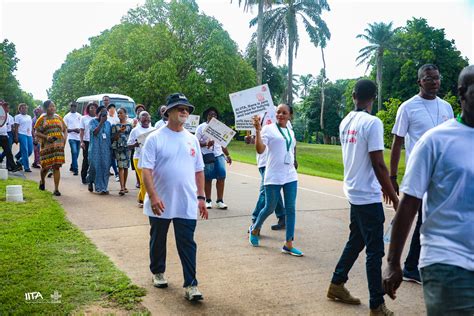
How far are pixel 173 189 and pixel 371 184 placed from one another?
1797 millimetres

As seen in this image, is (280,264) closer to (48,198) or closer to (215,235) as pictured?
(215,235)

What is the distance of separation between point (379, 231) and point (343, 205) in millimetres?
5810

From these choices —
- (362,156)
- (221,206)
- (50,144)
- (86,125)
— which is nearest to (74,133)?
(86,125)

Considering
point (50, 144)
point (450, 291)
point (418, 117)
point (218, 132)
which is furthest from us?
point (50, 144)

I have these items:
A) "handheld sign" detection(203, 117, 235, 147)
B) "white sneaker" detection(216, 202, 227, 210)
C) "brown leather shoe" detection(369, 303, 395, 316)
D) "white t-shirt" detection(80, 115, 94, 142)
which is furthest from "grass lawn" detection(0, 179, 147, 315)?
"white t-shirt" detection(80, 115, 94, 142)

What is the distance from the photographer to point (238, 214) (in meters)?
8.62

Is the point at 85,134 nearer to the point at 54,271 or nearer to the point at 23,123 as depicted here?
the point at 23,123

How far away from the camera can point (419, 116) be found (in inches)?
193

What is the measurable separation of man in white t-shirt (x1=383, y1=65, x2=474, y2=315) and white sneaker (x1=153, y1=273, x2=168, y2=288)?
2.91 meters

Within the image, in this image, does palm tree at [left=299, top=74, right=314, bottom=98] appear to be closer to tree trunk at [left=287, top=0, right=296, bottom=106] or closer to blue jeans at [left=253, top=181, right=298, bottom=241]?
tree trunk at [left=287, top=0, right=296, bottom=106]

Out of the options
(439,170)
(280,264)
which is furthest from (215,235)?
(439,170)

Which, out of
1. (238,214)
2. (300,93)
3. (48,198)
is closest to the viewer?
(238,214)

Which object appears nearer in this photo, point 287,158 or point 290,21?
point 287,158

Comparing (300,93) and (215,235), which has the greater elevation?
(300,93)
